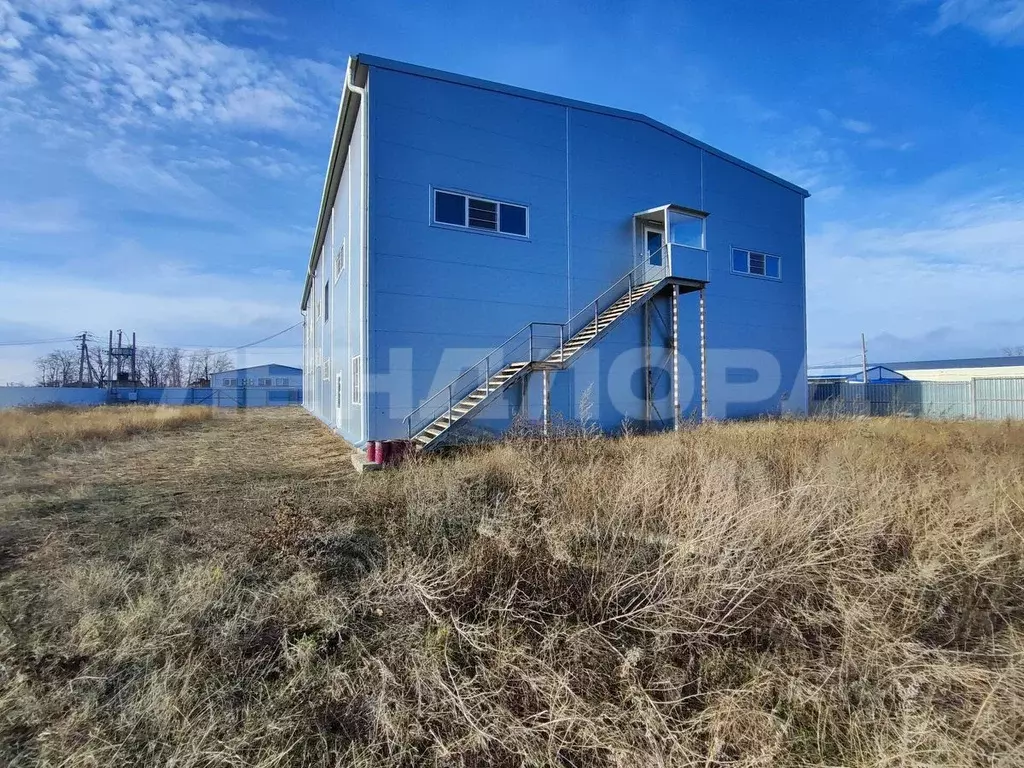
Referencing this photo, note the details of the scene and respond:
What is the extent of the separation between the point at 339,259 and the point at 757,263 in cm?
1425

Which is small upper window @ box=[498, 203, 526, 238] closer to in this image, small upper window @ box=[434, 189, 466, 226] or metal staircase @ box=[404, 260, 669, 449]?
small upper window @ box=[434, 189, 466, 226]

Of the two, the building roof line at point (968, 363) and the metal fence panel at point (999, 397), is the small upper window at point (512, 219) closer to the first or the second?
the metal fence panel at point (999, 397)

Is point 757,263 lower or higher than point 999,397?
higher

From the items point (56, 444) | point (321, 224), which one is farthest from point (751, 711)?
point (321, 224)

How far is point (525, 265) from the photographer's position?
40.9 feet

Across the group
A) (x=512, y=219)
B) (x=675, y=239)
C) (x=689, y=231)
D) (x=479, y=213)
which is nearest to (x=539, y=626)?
(x=479, y=213)

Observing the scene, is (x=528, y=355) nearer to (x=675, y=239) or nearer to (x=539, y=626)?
(x=675, y=239)

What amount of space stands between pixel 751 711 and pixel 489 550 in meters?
2.08

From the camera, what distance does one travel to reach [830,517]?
4156mm

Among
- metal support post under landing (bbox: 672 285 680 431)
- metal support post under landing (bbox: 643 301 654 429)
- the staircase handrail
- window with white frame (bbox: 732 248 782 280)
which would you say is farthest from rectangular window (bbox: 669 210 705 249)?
window with white frame (bbox: 732 248 782 280)

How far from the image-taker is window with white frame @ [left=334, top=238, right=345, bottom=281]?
46.8 feet

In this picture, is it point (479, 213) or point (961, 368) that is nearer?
point (479, 213)

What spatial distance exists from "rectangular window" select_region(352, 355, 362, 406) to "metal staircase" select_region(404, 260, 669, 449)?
1.50 meters

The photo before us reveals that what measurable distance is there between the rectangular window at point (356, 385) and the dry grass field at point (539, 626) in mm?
5799
